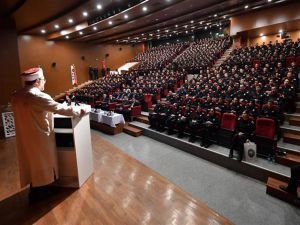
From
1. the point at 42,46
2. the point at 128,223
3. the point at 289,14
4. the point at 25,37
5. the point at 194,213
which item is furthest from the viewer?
the point at 42,46

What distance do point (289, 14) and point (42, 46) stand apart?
13959 millimetres

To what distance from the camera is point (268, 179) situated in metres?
3.08

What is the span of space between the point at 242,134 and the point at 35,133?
128 inches

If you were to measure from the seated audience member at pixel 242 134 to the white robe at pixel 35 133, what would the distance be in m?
2.77

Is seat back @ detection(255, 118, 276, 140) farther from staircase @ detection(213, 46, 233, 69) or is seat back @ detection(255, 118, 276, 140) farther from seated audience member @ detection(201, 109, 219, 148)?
staircase @ detection(213, 46, 233, 69)

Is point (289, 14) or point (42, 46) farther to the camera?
point (42, 46)

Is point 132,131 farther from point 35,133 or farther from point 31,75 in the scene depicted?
point 31,75

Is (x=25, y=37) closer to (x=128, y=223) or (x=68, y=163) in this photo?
(x=68, y=163)

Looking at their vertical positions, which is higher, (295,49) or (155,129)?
(295,49)

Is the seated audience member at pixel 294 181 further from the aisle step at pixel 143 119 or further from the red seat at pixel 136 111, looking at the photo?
the red seat at pixel 136 111

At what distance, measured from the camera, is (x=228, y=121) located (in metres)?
4.45

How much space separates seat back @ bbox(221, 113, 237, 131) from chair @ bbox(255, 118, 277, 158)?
546mm

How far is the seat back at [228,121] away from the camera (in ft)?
14.3

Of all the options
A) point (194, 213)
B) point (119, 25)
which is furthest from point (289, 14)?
point (194, 213)
